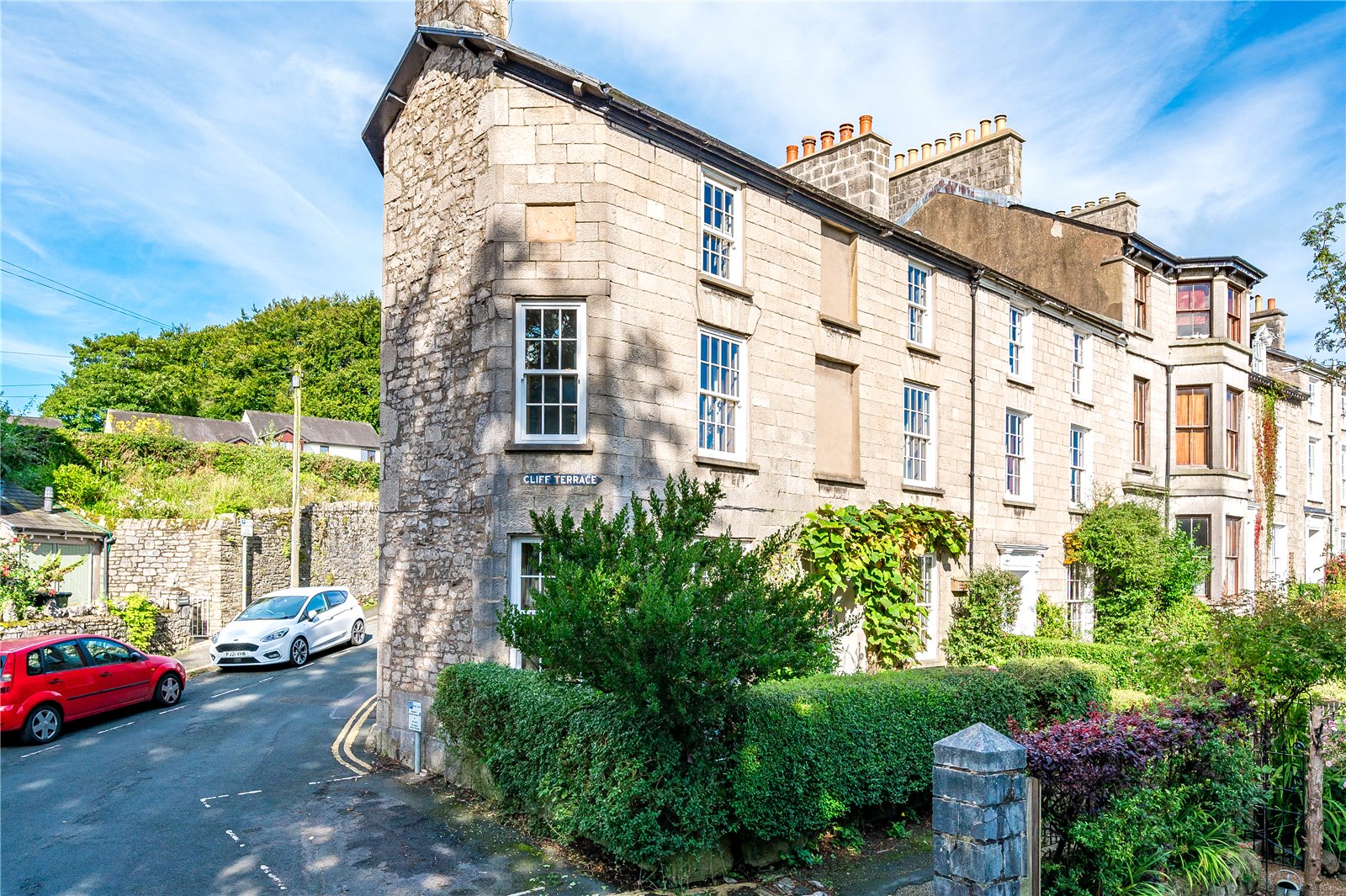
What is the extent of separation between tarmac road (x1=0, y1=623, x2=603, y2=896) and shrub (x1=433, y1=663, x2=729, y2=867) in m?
0.62

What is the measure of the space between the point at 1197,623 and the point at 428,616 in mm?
15937

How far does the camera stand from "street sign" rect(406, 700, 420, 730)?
12.3 meters

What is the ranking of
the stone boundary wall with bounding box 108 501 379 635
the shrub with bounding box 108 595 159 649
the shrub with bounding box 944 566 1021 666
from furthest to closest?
the stone boundary wall with bounding box 108 501 379 635 < the shrub with bounding box 108 595 159 649 < the shrub with bounding box 944 566 1021 666

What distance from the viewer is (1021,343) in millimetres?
20203

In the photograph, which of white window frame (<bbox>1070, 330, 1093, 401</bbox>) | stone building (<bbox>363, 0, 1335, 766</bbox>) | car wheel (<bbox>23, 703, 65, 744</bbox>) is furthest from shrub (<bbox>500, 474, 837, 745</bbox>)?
white window frame (<bbox>1070, 330, 1093, 401</bbox>)

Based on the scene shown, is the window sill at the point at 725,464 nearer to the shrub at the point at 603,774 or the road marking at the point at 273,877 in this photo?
the shrub at the point at 603,774

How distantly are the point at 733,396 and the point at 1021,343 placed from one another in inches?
403

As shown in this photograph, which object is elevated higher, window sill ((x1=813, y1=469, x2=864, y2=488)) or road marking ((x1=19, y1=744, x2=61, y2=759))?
window sill ((x1=813, y1=469, x2=864, y2=488))

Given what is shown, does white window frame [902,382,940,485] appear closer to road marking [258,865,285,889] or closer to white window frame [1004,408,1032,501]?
white window frame [1004,408,1032,501]

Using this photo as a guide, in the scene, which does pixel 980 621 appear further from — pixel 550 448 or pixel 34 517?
pixel 34 517

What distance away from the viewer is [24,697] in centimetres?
1338

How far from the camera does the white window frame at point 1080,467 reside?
21.5 metres

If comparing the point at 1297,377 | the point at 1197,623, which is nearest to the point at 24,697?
the point at 1197,623

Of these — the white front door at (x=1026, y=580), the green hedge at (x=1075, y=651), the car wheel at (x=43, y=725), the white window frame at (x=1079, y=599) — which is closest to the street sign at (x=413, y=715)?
the car wheel at (x=43, y=725)
